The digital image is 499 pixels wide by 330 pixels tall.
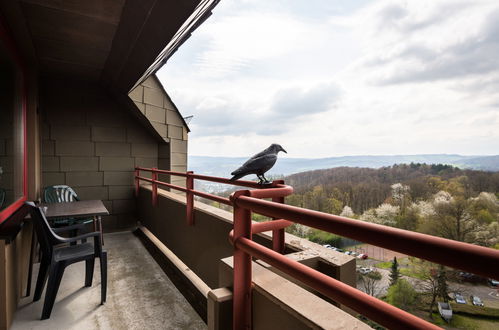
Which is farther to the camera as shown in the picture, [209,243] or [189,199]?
[189,199]

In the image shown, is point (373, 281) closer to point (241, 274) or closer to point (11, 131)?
point (241, 274)

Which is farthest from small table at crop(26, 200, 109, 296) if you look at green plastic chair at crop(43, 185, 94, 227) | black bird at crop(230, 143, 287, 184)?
black bird at crop(230, 143, 287, 184)

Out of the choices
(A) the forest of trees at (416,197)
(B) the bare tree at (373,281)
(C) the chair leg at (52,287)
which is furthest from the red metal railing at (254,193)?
(B) the bare tree at (373,281)

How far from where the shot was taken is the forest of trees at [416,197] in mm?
10977

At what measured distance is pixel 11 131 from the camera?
2676 millimetres

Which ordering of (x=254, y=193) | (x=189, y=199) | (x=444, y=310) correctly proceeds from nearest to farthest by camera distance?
(x=254, y=193)
(x=189, y=199)
(x=444, y=310)

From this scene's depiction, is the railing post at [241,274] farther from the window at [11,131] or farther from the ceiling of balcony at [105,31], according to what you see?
the window at [11,131]

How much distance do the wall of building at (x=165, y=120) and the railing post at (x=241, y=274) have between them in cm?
396

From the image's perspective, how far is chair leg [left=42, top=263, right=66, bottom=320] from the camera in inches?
83.0

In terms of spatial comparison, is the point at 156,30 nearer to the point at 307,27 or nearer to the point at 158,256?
the point at 158,256

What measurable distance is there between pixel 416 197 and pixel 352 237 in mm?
16262

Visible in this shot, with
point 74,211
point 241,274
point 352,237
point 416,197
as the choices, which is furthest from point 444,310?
point 416,197

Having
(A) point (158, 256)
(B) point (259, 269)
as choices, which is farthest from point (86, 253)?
(B) point (259, 269)

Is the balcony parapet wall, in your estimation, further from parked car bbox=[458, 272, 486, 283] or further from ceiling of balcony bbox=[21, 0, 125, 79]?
ceiling of balcony bbox=[21, 0, 125, 79]
